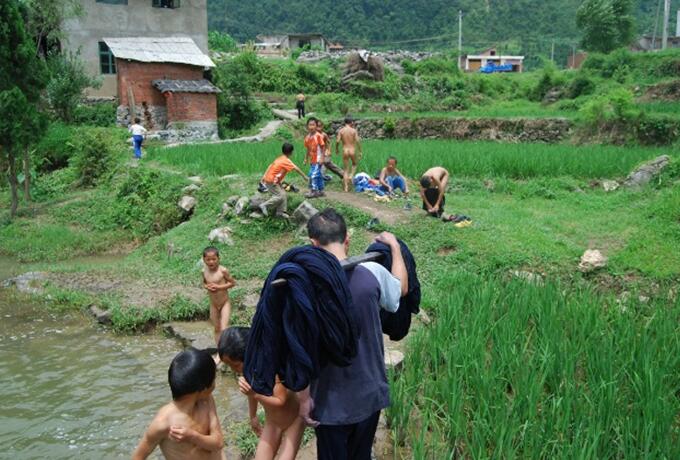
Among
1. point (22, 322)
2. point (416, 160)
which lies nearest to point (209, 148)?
point (416, 160)

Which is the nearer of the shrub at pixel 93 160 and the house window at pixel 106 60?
the shrub at pixel 93 160

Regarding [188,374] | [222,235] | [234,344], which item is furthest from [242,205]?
[188,374]

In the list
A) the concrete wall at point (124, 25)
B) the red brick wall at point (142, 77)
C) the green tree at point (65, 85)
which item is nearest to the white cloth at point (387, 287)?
the green tree at point (65, 85)

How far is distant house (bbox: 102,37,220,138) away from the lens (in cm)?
2091

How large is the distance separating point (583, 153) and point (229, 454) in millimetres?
12547

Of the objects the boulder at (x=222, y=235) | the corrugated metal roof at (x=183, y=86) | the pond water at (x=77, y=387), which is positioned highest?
the corrugated metal roof at (x=183, y=86)

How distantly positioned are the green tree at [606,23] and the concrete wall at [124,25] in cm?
2475

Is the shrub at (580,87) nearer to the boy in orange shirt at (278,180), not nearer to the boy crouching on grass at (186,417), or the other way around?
the boy in orange shirt at (278,180)

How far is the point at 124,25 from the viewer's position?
2267 centimetres

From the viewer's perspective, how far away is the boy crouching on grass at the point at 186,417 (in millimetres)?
2971

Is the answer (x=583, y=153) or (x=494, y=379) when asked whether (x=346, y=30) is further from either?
(x=494, y=379)

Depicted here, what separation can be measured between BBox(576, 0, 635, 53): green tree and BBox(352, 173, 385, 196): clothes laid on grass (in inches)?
1247

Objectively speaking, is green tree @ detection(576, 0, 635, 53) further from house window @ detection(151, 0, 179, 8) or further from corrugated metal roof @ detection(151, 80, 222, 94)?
corrugated metal roof @ detection(151, 80, 222, 94)

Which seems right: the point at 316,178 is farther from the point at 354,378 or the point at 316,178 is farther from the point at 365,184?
the point at 354,378
